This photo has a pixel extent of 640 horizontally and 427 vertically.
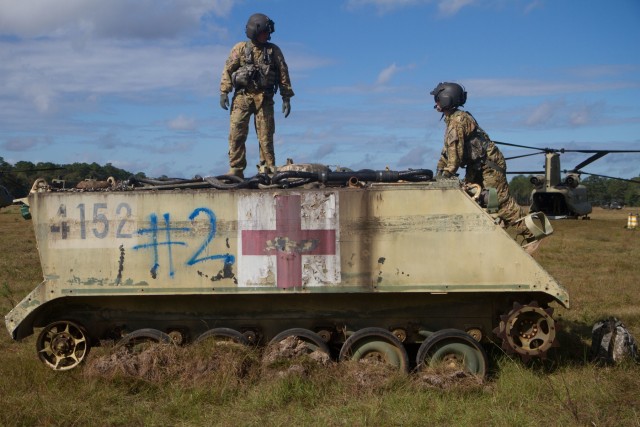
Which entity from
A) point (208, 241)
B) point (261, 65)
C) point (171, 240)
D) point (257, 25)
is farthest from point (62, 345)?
point (257, 25)

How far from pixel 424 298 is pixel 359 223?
1122 millimetres

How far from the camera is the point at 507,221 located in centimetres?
858

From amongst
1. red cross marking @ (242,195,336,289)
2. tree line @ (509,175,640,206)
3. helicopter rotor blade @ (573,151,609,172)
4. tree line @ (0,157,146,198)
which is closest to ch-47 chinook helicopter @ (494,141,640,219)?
helicopter rotor blade @ (573,151,609,172)

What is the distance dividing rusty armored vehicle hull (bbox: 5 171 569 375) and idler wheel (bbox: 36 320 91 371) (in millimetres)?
15

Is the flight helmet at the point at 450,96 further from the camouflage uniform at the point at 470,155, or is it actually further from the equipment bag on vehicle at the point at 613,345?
the equipment bag on vehicle at the point at 613,345

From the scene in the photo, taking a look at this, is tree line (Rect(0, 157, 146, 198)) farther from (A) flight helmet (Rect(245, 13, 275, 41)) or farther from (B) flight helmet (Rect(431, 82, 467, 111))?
(B) flight helmet (Rect(431, 82, 467, 111))

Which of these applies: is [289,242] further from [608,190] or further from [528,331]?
[608,190]

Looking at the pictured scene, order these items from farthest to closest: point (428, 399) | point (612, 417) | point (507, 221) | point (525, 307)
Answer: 1. point (507, 221)
2. point (525, 307)
3. point (428, 399)
4. point (612, 417)

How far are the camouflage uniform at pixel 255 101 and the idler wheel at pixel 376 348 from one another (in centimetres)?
316

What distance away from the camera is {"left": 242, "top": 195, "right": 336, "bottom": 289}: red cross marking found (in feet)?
24.4

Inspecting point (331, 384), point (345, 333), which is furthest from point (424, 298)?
point (331, 384)

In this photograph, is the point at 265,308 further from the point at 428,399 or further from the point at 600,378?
the point at 600,378

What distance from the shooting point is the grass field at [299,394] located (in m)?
6.40

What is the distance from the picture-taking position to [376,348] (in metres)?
7.62
